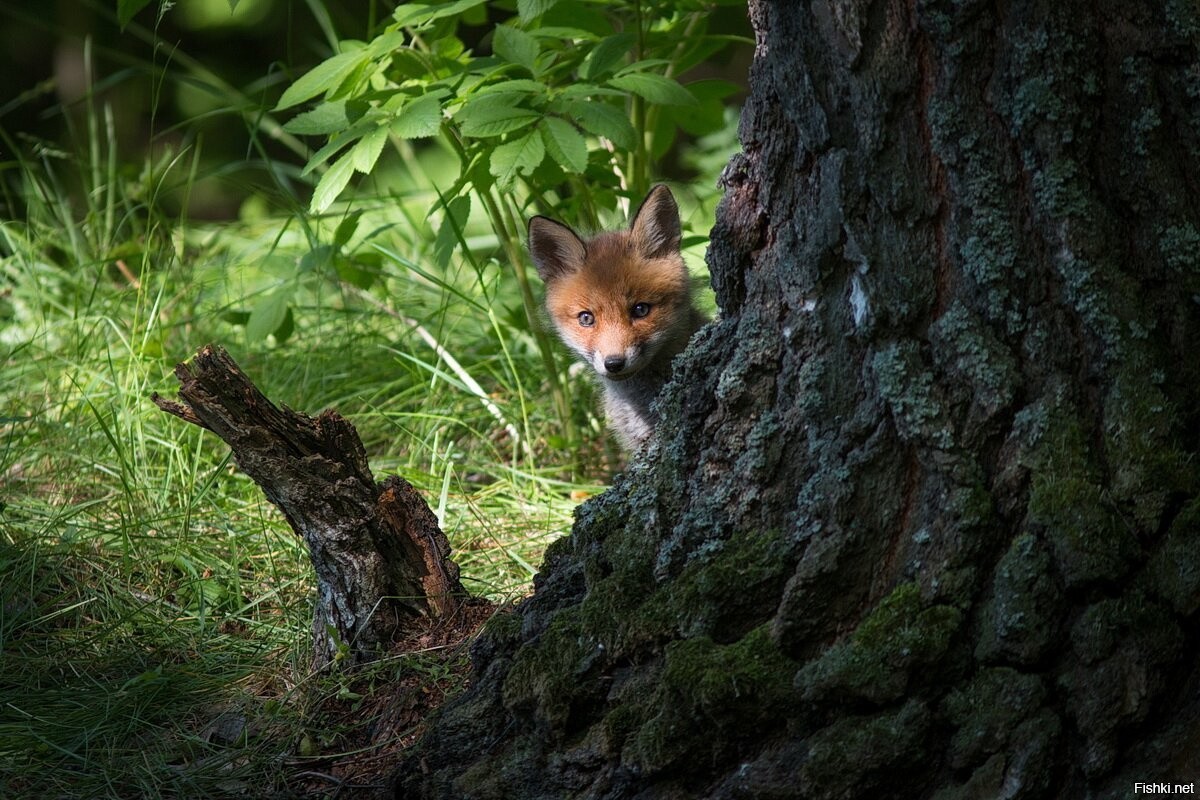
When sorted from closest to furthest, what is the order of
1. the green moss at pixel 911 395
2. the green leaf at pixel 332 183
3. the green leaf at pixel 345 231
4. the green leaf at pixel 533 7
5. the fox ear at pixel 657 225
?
the green moss at pixel 911 395, the green leaf at pixel 533 7, the green leaf at pixel 332 183, the green leaf at pixel 345 231, the fox ear at pixel 657 225

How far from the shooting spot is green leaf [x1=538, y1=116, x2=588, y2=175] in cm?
315

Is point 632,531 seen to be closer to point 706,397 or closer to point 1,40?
point 706,397

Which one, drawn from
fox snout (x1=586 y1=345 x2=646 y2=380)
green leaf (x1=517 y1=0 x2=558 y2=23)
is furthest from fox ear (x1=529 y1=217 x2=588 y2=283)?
green leaf (x1=517 y1=0 x2=558 y2=23)

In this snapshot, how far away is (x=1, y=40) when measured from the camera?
25.4 feet

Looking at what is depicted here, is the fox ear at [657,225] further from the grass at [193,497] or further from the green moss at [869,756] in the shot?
the green moss at [869,756]

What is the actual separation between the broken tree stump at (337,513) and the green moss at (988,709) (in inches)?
55.3

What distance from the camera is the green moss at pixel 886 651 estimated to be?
192cm

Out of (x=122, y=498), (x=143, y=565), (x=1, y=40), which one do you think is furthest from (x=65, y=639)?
(x=1, y=40)

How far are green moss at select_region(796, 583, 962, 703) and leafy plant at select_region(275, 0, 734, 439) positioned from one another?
1.64 metres

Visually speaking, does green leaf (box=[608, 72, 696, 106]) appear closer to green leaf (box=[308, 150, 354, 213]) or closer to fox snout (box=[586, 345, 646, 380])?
green leaf (box=[308, 150, 354, 213])

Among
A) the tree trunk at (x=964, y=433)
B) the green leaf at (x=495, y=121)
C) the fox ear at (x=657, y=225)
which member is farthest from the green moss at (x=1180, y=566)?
the fox ear at (x=657, y=225)

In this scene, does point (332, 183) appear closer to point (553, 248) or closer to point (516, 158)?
point (516, 158)

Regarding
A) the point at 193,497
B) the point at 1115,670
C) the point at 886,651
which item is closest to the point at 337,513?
the point at 193,497

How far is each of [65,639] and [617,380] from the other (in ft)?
7.34
